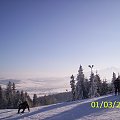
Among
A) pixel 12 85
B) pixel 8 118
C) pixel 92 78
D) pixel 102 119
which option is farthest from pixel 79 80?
pixel 102 119

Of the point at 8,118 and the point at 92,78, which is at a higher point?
the point at 92,78

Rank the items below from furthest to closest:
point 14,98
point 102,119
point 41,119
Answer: point 14,98 < point 41,119 < point 102,119

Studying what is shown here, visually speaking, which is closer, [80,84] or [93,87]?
[93,87]

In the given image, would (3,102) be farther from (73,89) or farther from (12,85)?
(73,89)

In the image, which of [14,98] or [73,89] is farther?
[14,98]

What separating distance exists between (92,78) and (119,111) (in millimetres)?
64719

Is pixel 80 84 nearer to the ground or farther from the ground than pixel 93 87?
farther from the ground

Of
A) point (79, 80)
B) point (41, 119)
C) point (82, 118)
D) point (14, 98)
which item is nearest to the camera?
point (82, 118)

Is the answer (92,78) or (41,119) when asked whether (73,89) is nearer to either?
(92,78)

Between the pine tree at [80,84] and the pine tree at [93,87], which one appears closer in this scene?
the pine tree at [93,87]

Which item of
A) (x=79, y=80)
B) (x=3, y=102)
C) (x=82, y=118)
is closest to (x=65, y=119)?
(x=82, y=118)

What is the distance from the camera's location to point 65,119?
20844 mm

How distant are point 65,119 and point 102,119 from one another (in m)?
3.96

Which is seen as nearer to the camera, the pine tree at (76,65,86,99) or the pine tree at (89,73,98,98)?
the pine tree at (89,73,98,98)
